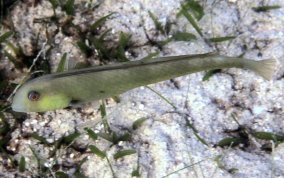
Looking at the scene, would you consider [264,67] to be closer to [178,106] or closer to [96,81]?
[178,106]

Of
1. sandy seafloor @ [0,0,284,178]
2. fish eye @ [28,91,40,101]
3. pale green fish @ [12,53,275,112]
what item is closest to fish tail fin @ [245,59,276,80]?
sandy seafloor @ [0,0,284,178]

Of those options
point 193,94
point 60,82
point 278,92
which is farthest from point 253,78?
point 60,82

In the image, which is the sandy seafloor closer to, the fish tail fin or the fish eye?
the fish tail fin

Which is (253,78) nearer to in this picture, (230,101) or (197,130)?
(230,101)

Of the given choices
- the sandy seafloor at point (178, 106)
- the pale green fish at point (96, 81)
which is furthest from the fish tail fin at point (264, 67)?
the pale green fish at point (96, 81)

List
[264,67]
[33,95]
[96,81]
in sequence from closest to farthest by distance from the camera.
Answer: [33,95] → [96,81] → [264,67]

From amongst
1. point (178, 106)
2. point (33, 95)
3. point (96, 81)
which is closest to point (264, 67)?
point (178, 106)

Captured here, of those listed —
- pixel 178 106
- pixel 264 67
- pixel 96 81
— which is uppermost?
pixel 264 67
